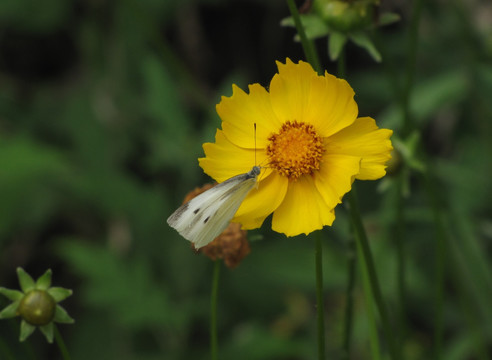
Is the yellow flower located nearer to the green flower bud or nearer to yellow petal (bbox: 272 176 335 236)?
yellow petal (bbox: 272 176 335 236)

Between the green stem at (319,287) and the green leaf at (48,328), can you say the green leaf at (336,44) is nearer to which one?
the green stem at (319,287)

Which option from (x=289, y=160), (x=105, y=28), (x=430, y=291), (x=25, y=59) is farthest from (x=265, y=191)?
(x=25, y=59)

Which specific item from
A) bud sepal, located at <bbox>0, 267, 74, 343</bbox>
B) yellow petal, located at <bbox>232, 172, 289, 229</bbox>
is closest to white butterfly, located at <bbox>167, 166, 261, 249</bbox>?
yellow petal, located at <bbox>232, 172, 289, 229</bbox>

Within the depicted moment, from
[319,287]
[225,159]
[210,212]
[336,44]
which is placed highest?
[336,44]

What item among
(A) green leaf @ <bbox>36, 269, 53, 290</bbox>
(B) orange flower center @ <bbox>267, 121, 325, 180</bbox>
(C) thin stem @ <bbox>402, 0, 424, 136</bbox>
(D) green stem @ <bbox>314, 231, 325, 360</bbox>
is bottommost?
(D) green stem @ <bbox>314, 231, 325, 360</bbox>

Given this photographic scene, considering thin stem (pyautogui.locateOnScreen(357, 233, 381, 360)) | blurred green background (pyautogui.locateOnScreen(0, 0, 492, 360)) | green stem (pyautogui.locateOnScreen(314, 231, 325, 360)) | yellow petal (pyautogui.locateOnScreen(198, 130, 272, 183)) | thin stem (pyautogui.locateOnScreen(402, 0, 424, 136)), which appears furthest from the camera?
blurred green background (pyautogui.locateOnScreen(0, 0, 492, 360))

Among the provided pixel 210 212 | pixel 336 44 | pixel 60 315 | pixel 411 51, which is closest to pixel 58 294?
pixel 60 315

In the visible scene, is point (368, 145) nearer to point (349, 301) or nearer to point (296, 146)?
point (296, 146)

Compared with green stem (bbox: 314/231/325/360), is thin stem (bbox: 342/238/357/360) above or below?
above

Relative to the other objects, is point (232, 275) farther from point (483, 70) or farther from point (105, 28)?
point (105, 28)
